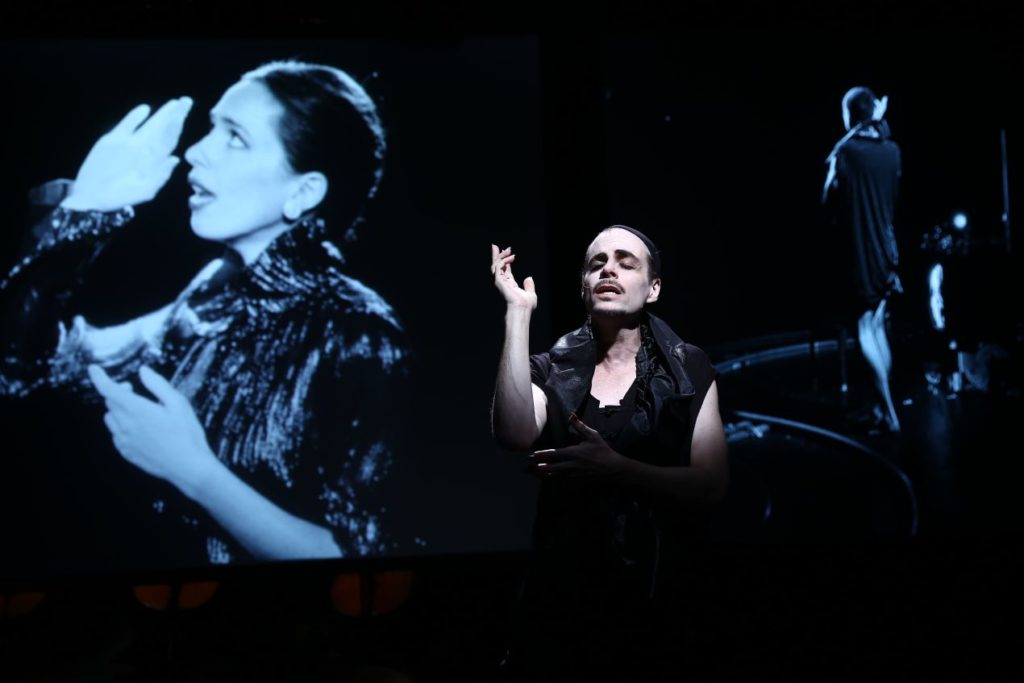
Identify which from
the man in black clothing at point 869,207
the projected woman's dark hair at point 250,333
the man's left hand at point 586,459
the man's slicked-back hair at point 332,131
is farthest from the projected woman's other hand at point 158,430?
the man in black clothing at point 869,207

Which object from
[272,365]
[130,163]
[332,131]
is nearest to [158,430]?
[272,365]

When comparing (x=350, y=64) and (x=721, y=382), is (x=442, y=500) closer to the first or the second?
(x=721, y=382)

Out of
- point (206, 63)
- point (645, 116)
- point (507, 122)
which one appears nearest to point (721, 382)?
point (645, 116)

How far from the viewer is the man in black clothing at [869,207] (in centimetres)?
388

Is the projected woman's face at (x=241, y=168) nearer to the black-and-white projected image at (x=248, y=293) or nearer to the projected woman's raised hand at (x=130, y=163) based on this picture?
the black-and-white projected image at (x=248, y=293)

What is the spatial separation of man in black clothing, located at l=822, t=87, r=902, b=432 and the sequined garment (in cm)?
216

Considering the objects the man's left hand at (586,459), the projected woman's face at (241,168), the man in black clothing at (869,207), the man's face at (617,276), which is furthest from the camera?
the man in black clothing at (869,207)

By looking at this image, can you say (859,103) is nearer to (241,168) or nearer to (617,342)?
(617,342)

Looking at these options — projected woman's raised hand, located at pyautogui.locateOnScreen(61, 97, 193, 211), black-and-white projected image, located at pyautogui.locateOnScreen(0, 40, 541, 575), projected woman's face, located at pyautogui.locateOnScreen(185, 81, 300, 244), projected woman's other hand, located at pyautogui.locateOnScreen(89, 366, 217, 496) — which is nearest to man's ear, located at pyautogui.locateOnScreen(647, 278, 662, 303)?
black-and-white projected image, located at pyautogui.locateOnScreen(0, 40, 541, 575)

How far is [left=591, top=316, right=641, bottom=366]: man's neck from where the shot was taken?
1.91 meters

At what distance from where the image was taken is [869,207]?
3900 millimetres

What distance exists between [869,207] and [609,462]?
9.33ft

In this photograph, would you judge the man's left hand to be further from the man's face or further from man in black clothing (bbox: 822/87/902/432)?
man in black clothing (bbox: 822/87/902/432)

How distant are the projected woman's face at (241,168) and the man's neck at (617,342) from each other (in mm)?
2247
